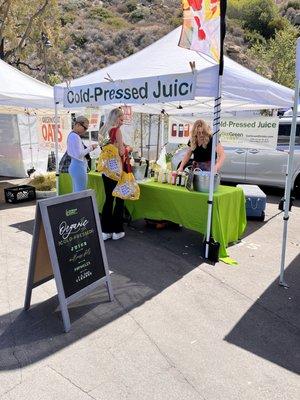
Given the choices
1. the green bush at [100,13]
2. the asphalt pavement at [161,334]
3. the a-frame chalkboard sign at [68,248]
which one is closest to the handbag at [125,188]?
the asphalt pavement at [161,334]

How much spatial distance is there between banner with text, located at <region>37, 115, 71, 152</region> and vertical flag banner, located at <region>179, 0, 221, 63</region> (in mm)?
4330

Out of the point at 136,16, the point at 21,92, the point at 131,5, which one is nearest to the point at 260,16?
the point at 136,16

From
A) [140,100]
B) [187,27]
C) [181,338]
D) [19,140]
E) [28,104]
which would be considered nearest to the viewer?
[181,338]

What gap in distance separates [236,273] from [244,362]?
1.77m

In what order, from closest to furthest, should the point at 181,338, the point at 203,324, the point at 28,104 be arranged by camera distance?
the point at 181,338
the point at 203,324
the point at 28,104

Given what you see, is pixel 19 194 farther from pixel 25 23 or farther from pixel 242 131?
pixel 25 23

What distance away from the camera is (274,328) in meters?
3.44

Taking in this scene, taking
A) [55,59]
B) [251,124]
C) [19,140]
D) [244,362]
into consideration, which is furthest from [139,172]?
[55,59]

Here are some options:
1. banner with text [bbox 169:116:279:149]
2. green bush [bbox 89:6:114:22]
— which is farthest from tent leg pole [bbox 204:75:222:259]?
green bush [bbox 89:6:114:22]

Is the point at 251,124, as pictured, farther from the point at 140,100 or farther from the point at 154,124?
the point at 154,124

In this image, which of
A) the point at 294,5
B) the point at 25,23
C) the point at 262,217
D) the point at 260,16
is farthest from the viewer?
the point at 294,5

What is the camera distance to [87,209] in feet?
11.9

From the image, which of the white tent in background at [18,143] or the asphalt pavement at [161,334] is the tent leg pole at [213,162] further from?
the white tent in background at [18,143]

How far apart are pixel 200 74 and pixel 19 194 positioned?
538 centimetres
